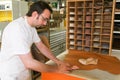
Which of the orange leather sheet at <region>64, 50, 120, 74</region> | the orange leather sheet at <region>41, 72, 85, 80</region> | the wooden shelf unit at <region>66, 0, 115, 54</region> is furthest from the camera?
the wooden shelf unit at <region>66, 0, 115, 54</region>

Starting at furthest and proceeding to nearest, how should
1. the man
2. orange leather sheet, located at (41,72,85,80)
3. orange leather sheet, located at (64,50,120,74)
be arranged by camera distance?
orange leather sheet, located at (64,50,120,74) → orange leather sheet, located at (41,72,85,80) → the man

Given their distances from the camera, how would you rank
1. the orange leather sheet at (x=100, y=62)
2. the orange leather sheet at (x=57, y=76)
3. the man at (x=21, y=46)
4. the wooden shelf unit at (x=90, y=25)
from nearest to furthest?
the man at (x=21, y=46), the orange leather sheet at (x=57, y=76), the orange leather sheet at (x=100, y=62), the wooden shelf unit at (x=90, y=25)

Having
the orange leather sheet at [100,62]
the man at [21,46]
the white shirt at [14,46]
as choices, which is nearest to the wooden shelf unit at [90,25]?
the orange leather sheet at [100,62]

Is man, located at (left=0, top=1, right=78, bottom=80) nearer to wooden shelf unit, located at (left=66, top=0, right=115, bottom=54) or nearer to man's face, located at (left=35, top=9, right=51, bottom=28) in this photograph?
man's face, located at (left=35, top=9, right=51, bottom=28)

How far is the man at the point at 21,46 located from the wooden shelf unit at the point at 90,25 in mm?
1606

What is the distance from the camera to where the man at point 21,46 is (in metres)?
1.29

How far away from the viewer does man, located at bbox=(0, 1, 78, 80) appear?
4.23ft

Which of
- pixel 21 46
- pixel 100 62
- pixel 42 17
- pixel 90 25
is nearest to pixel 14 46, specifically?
pixel 21 46

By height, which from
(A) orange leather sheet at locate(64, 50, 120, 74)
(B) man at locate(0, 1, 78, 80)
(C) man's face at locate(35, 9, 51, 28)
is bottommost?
(A) orange leather sheet at locate(64, 50, 120, 74)

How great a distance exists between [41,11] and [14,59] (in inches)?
21.3

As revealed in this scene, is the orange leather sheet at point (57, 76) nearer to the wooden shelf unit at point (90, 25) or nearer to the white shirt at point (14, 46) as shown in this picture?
the white shirt at point (14, 46)

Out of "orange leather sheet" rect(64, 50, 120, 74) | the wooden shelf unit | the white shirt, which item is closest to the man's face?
the white shirt

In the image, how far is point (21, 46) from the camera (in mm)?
1282

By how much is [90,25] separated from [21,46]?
2.04 m
